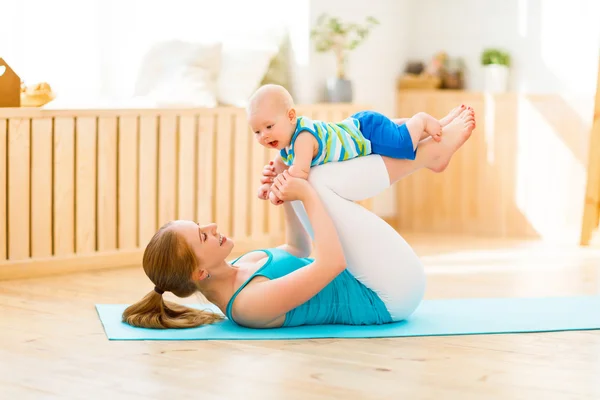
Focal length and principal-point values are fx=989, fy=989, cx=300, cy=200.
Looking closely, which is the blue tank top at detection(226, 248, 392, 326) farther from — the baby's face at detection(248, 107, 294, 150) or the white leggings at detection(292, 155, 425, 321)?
the baby's face at detection(248, 107, 294, 150)

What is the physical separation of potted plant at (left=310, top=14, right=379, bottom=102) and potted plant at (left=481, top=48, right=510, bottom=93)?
0.66m

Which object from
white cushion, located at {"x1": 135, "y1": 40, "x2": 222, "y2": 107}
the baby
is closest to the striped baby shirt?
the baby

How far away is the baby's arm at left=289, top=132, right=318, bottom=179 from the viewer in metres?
2.83

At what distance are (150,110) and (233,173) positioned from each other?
58 cm

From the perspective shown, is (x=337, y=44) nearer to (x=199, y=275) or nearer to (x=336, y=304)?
(x=336, y=304)

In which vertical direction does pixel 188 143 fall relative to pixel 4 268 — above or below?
above

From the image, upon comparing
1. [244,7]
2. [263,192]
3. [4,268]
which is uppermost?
[244,7]


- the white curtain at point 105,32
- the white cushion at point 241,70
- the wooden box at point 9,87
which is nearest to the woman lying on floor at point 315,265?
the wooden box at point 9,87

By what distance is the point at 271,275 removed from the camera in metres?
2.83

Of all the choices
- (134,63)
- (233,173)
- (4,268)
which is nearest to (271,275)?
(4,268)

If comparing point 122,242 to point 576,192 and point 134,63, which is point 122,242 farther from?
point 576,192

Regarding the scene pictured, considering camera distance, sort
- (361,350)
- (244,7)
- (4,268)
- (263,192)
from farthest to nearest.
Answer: (244,7), (4,268), (263,192), (361,350)

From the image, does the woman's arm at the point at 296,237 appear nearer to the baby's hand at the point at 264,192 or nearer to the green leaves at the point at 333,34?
the baby's hand at the point at 264,192

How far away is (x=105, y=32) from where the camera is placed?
15.4 feet
